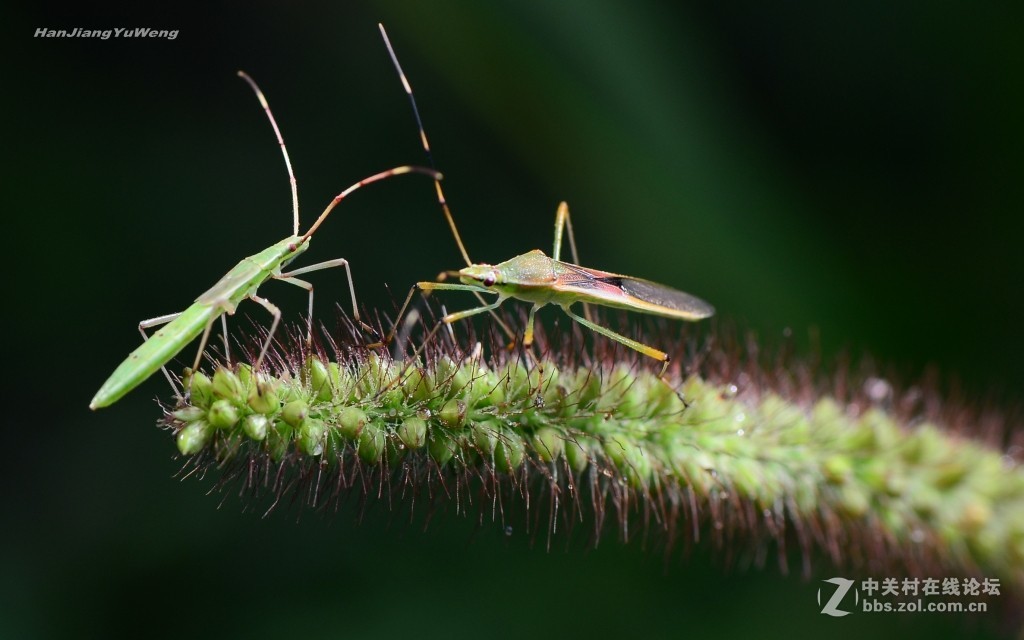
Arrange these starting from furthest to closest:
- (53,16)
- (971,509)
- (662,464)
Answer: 1. (53,16)
2. (971,509)
3. (662,464)

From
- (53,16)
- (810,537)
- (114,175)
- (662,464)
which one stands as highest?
(53,16)

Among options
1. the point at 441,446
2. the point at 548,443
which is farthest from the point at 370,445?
the point at 548,443

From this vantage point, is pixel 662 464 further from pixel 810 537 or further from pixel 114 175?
pixel 114 175

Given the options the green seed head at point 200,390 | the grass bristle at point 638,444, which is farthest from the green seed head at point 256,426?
the green seed head at point 200,390

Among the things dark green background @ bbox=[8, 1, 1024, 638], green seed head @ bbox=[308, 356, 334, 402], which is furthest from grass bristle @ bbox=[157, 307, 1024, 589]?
dark green background @ bbox=[8, 1, 1024, 638]

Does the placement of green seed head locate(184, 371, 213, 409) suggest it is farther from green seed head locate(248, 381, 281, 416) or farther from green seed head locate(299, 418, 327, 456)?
green seed head locate(299, 418, 327, 456)

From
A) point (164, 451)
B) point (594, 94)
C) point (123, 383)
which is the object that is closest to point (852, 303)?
point (594, 94)

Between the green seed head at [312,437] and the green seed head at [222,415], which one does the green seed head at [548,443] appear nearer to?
the green seed head at [312,437]
